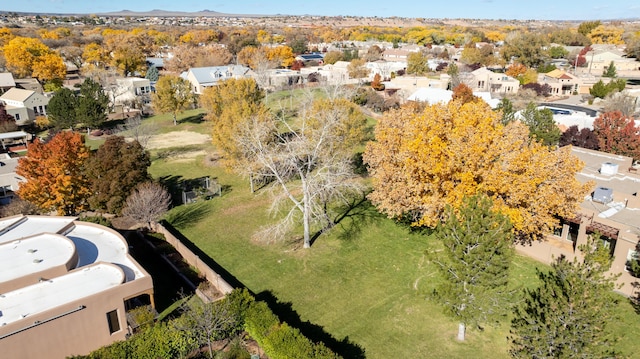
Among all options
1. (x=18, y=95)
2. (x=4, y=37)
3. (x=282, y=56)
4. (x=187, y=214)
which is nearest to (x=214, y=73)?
(x=282, y=56)

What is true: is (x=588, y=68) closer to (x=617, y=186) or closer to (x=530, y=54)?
(x=530, y=54)

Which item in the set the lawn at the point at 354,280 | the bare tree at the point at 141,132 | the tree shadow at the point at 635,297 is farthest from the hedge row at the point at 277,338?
the bare tree at the point at 141,132

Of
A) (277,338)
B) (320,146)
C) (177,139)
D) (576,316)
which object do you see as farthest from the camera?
(177,139)

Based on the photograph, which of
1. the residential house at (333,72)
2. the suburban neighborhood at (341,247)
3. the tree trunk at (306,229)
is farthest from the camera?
the residential house at (333,72)

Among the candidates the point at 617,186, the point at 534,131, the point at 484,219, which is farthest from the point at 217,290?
the point at 534,131

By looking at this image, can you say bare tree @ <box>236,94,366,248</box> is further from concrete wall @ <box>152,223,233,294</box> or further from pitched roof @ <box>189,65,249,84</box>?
pitched roof @ <box>189,65,249,84</box>

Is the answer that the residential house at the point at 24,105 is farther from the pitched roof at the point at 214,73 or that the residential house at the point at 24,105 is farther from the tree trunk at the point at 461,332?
the tree trunk at the point at 461,332

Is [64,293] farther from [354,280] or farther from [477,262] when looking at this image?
[477,262]
